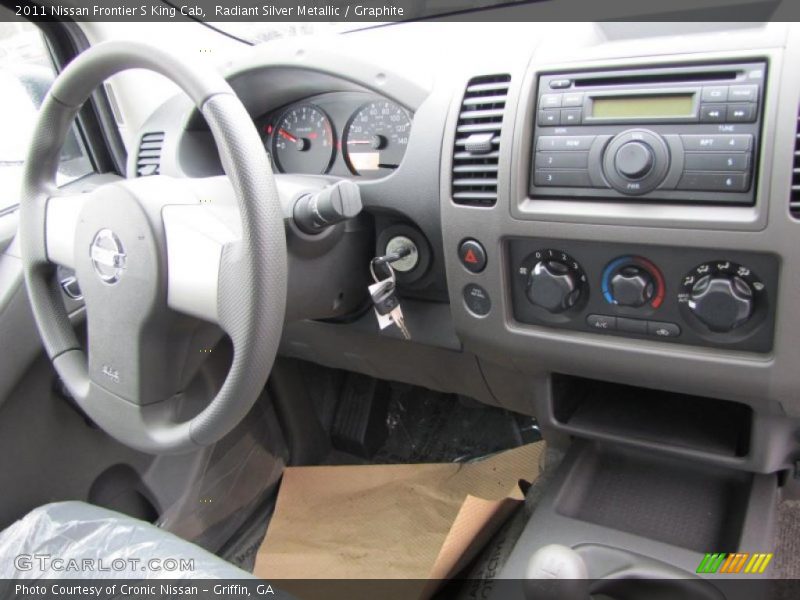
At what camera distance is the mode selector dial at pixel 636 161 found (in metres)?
0.73

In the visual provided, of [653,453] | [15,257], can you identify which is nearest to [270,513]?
[15,257]

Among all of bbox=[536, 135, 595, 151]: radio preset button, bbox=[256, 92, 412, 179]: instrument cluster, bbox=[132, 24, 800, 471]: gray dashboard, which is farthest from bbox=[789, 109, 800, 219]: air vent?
bbox=[256, 92, 412, 179]: instrument cluster

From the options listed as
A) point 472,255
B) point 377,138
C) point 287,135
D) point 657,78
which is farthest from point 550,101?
point 287,135

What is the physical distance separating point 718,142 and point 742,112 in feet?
0.13

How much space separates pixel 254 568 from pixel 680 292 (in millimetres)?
1094

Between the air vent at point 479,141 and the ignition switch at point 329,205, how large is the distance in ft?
0.54

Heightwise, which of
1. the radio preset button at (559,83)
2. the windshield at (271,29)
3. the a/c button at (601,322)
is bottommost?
the a/c button at (601,322)

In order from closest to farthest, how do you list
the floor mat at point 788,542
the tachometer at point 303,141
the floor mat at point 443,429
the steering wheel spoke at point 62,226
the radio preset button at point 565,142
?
1. the radio preset button at point 565,142
2. the steering wheel spoke at point 62,226
3. the floor mat at point 788,542
4. the tachometer at point 303,141
5. the floor mat at point 443,429

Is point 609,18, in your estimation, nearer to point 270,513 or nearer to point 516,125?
point 516,125

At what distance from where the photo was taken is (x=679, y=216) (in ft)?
2.40

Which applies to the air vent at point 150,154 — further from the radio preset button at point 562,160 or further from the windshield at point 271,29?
the radio preset button at point 562,160

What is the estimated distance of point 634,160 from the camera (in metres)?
0.74

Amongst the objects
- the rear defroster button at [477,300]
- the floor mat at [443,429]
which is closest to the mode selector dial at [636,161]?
the rear defroster button at [477,300]

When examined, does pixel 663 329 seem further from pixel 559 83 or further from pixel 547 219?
pixel 559 83
